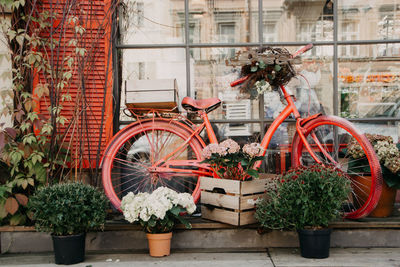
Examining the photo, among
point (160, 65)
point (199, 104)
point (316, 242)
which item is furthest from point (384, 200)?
point (160, 65)

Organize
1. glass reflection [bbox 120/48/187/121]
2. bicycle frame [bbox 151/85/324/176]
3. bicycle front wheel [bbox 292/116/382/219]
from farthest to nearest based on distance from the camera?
glass reflection [bbox 120/48/187/121] → bicycle frame [bbox 151/85/324/176] → bicycle front wheel [bbox 292/116/382/219]

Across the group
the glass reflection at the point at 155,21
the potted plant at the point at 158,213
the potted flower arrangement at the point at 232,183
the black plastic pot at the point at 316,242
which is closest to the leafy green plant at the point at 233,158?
the potted flower arrangement at the point at 232,183

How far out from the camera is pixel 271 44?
15.6ft

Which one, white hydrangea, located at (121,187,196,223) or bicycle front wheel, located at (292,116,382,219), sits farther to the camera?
bicycle front wheel, located at (292,116,382,219)

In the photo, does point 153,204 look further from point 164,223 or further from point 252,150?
point 252,150

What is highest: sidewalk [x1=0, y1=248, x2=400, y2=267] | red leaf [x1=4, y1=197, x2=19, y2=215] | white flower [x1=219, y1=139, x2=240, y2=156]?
white flower [x1=219, y1=139, x2=240, y2=156]

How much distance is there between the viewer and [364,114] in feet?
15.8

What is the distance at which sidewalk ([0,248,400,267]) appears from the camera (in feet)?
10.9

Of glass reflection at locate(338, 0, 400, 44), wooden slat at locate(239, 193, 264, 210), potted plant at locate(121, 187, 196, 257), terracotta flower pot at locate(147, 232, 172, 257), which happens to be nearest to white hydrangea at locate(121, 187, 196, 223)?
potted plant at locate(121, 187, 196, 257)

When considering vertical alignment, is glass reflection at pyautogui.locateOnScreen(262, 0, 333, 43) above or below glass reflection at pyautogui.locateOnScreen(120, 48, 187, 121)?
above

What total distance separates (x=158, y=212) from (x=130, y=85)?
1.52 metres

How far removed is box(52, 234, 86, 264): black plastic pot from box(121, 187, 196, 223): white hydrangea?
476 mm

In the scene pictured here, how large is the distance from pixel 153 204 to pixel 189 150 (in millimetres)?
1339

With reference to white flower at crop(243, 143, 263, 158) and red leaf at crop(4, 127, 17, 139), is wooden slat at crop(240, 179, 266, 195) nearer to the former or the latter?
white flower at crop(243, 143, 263, 158)
